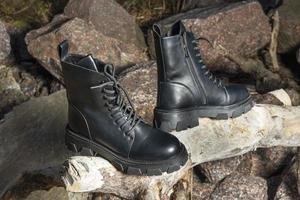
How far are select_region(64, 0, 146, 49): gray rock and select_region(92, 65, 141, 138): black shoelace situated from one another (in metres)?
2.27

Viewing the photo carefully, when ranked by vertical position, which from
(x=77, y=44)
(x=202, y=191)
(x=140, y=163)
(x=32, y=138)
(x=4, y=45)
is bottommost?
(x=202, y=191)

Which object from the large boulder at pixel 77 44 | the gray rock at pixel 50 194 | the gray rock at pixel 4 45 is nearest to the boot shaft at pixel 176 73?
the gray rock at pixel 50 194

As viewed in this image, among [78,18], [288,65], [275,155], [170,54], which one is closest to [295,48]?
[288,65]

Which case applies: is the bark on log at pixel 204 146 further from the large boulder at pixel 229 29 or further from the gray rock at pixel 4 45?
Result: the gray rock at pixel 4 45

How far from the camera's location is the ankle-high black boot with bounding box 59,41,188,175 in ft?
7.95

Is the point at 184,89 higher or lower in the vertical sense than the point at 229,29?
higher

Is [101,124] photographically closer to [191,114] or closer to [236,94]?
[191,114]

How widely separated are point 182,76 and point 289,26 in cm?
224

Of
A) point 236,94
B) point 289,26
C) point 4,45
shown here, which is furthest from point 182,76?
point 4,45

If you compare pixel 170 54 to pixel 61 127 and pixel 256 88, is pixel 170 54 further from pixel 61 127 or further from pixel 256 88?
pixel 256 88

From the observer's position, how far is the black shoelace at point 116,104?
242 cm

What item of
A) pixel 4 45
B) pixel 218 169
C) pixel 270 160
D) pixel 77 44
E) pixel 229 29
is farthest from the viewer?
pixel 4 45

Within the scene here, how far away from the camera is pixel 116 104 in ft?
8.13

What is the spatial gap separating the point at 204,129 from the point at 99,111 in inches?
21.0
